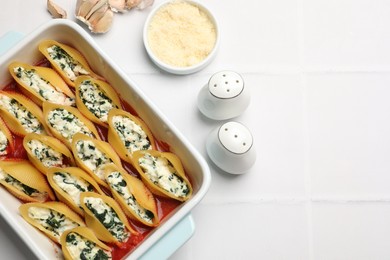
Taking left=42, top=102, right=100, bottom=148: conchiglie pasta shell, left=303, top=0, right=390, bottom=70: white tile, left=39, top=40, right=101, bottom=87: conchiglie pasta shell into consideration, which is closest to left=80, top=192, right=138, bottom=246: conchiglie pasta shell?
left=42, top=102, right=100, bottom=148: conchiglie pasta shell

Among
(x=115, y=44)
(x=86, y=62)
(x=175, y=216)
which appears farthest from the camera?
(x=115, y=44)

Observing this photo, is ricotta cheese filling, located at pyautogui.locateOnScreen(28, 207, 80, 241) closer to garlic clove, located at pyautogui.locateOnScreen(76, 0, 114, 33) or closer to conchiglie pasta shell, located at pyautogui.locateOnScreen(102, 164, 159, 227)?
conchiglie pasta shell, located at pyautogui.locateOnScreen(102, 164, 159, 227)

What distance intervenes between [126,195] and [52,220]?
12cm

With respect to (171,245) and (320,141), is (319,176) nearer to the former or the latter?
(320,141)

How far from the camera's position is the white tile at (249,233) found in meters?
1.05

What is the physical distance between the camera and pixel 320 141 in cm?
112

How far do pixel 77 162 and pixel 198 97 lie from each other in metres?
0.26

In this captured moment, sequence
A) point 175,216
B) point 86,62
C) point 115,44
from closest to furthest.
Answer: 1. point 175,216
2. point 86,62
3. point 115,44

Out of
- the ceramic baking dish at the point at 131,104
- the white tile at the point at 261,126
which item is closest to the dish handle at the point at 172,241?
the ceramic baking dish at the point at 131,104

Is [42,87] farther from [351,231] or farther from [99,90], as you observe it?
[351,231]

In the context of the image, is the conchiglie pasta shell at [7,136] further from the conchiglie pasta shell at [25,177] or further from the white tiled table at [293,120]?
the white tiled table at [293,120]

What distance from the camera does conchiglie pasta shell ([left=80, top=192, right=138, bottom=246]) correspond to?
93 cm

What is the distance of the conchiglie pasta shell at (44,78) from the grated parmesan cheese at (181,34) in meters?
0.20

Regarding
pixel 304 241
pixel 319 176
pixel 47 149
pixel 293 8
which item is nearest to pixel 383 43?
pixel 293 8
